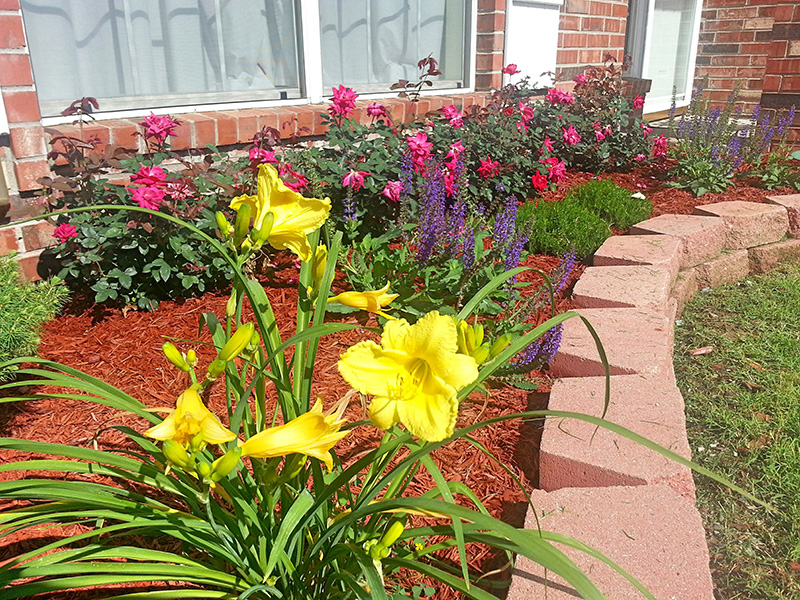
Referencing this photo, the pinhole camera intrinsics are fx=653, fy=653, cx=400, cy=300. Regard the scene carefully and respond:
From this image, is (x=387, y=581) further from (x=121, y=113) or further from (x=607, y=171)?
(x=607, y=171)

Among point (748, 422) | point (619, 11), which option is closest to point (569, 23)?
point (619, 11)

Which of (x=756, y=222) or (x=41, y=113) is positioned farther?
(x=756, y=222)

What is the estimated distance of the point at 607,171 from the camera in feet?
16.3

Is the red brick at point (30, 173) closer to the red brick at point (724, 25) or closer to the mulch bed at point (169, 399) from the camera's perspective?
the mulch bed at point (169, 399)

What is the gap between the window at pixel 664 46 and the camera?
263 inches

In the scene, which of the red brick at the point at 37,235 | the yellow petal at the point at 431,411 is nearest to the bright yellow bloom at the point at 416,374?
the yellow petal at the point at 431,411

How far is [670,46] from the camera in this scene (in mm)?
7523

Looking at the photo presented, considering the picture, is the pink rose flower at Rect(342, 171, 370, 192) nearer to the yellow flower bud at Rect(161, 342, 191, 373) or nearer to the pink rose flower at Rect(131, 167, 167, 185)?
the pink rose flower at Rect(131, 167, 167, 185)

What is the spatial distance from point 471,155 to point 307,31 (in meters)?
1.15

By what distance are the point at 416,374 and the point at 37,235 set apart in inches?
94.2

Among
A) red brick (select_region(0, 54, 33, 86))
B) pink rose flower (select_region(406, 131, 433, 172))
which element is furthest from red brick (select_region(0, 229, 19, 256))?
pink rose flower (select_region(406, 131, 433, 172))

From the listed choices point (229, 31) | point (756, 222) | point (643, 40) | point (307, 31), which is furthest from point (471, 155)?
point (643, 40)

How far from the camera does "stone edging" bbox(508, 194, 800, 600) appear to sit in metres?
1.37

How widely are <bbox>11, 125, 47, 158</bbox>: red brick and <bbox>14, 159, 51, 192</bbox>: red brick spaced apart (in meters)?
Result: 0.04
